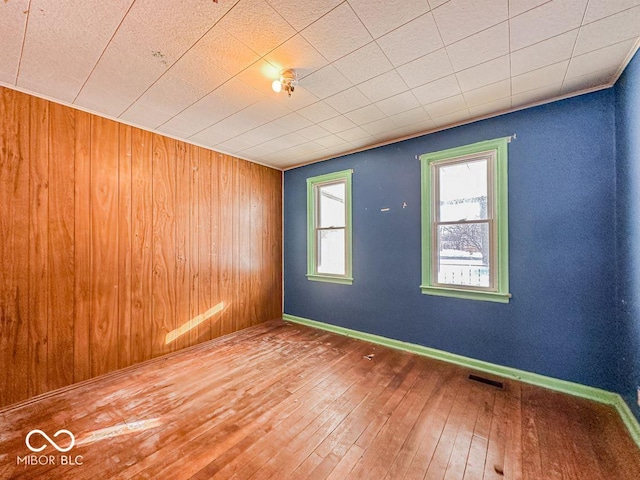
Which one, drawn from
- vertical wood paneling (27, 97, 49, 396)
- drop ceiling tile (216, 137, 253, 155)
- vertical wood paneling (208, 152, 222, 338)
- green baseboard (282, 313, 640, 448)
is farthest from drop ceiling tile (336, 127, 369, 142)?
vertical wood paneling (27, 97, 49, 396)

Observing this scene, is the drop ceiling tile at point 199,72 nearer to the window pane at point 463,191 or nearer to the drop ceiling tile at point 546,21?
the drop ceiling tile at point 546,21

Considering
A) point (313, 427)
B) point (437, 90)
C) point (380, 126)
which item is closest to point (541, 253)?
point (437, 90)

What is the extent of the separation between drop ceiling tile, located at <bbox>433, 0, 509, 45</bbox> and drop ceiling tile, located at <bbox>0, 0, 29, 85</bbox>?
234 cm

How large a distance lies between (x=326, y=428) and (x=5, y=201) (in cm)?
318

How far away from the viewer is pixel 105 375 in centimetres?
268

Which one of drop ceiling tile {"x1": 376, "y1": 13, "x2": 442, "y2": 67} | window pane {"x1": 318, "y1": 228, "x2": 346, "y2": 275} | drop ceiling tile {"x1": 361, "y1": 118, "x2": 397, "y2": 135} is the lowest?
window pane {"x1": 318, "y1": 228, "x2": 346, "y2": 275}

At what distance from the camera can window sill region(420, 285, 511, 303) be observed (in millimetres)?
2686

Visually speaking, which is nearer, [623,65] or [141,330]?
[623,65]

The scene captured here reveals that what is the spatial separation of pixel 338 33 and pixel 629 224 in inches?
99.3

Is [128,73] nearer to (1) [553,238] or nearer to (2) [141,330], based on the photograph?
(2) [141,330]

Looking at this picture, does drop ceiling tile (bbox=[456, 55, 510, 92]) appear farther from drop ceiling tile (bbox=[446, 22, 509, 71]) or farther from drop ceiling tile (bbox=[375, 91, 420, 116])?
drop ceiling tile (bbox=[375, 91, 420, 116])

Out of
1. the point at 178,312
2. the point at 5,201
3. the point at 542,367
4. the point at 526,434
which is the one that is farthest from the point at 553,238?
the point at 5,201

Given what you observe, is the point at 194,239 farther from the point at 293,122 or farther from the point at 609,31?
the point at 609,31

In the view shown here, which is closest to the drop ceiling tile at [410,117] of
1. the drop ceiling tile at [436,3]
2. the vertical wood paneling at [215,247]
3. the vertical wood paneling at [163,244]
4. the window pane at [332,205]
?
the drop ceiling tile at [436,3]
